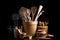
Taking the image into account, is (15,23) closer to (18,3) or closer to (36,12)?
(18,3)

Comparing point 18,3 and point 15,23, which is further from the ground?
point 18,3

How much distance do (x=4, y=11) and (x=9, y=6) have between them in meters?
0.07

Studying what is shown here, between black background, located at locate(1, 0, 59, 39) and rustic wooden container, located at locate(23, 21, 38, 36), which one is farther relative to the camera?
black background, located at locate(1, 0, 59, 39)

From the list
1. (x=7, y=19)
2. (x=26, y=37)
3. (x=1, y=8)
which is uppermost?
(x=1, y=8)

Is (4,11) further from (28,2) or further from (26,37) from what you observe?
(26,37)

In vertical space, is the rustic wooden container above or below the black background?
below

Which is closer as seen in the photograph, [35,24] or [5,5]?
[35,24]

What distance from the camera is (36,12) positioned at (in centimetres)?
108

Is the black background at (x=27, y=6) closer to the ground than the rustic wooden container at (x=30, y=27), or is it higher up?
higher up

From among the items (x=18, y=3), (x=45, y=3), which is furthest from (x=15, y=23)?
(x=45, y=3)

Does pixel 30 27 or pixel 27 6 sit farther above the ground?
pixel 27 6

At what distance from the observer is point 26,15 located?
3.48ft

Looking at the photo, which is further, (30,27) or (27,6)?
(27,6)

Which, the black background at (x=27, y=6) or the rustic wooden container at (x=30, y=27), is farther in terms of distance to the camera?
the black background at (x=27, y=6)
